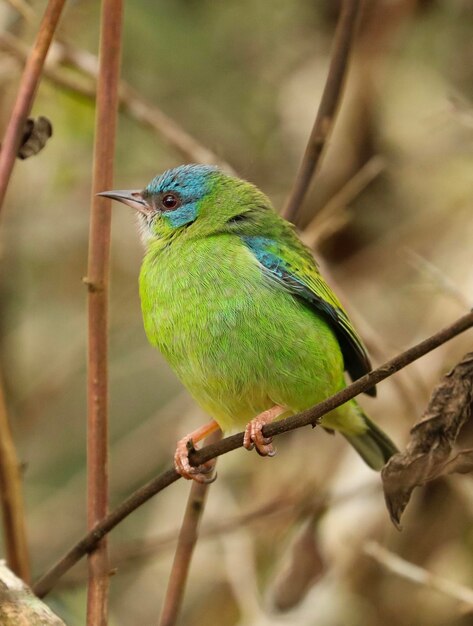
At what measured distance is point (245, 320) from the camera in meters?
3.43

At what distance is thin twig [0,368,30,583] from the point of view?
3283 mm

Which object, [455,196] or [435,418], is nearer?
[435,418]

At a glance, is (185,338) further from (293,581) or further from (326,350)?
(293,581)

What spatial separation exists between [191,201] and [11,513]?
157 cm

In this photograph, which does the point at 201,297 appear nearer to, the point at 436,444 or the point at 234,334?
the point at 234,334

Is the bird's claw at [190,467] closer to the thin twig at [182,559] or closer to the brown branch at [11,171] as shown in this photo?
the thin twig at [182,559]

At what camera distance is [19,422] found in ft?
19.1

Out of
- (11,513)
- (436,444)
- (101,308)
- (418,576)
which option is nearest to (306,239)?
(418,576)

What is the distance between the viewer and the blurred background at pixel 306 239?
4836 mm

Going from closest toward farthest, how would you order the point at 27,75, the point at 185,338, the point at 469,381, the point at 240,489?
the point at 469,381 < the point at 27,75 < the point at 185,338 < the point at 240,489

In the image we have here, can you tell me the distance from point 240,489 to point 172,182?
7.01 ft

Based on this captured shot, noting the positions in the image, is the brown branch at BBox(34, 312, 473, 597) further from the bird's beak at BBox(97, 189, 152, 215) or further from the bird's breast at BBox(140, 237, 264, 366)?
the bird's beak at BBox(97, 189, 152, 215)

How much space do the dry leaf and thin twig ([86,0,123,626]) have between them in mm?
915

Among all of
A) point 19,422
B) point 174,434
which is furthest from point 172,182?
point 19,422
